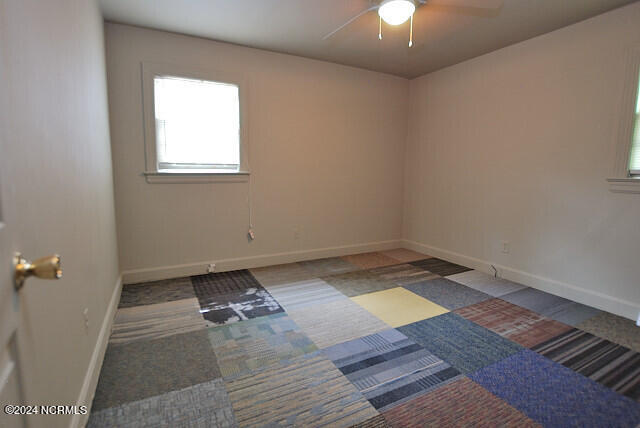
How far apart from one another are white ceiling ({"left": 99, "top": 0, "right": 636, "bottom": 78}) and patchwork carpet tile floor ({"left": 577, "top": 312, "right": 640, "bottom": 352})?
249 cm

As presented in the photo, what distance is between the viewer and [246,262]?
3791 mm

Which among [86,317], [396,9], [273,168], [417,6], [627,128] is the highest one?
[417,6]

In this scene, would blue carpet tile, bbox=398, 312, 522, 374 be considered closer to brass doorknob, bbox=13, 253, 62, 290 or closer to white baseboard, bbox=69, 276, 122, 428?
white baseboard, bbox=69, 276, 122, 428

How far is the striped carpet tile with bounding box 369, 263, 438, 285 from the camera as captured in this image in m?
3.47

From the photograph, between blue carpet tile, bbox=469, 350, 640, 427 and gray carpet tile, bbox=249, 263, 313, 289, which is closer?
blue carpet tile, bbox=469, 350, 640, 427

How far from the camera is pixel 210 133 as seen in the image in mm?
3451

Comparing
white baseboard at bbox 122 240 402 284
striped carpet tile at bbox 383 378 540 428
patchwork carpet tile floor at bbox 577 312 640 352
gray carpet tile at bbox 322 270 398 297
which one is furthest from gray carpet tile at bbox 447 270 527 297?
striped carpet tile at bbox 383 378 540 428

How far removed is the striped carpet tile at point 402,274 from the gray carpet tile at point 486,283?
11.4 inches

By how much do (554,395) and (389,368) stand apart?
2.86ft

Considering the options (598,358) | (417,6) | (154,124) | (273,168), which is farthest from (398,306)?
(154,124)

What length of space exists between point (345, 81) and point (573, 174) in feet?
8.88

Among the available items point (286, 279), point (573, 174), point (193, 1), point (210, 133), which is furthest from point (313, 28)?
point (573, 174)

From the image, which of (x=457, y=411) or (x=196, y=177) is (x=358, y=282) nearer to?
(x=457, y=411)

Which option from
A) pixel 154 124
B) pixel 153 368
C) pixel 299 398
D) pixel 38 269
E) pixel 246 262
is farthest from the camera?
pixel 246 262
